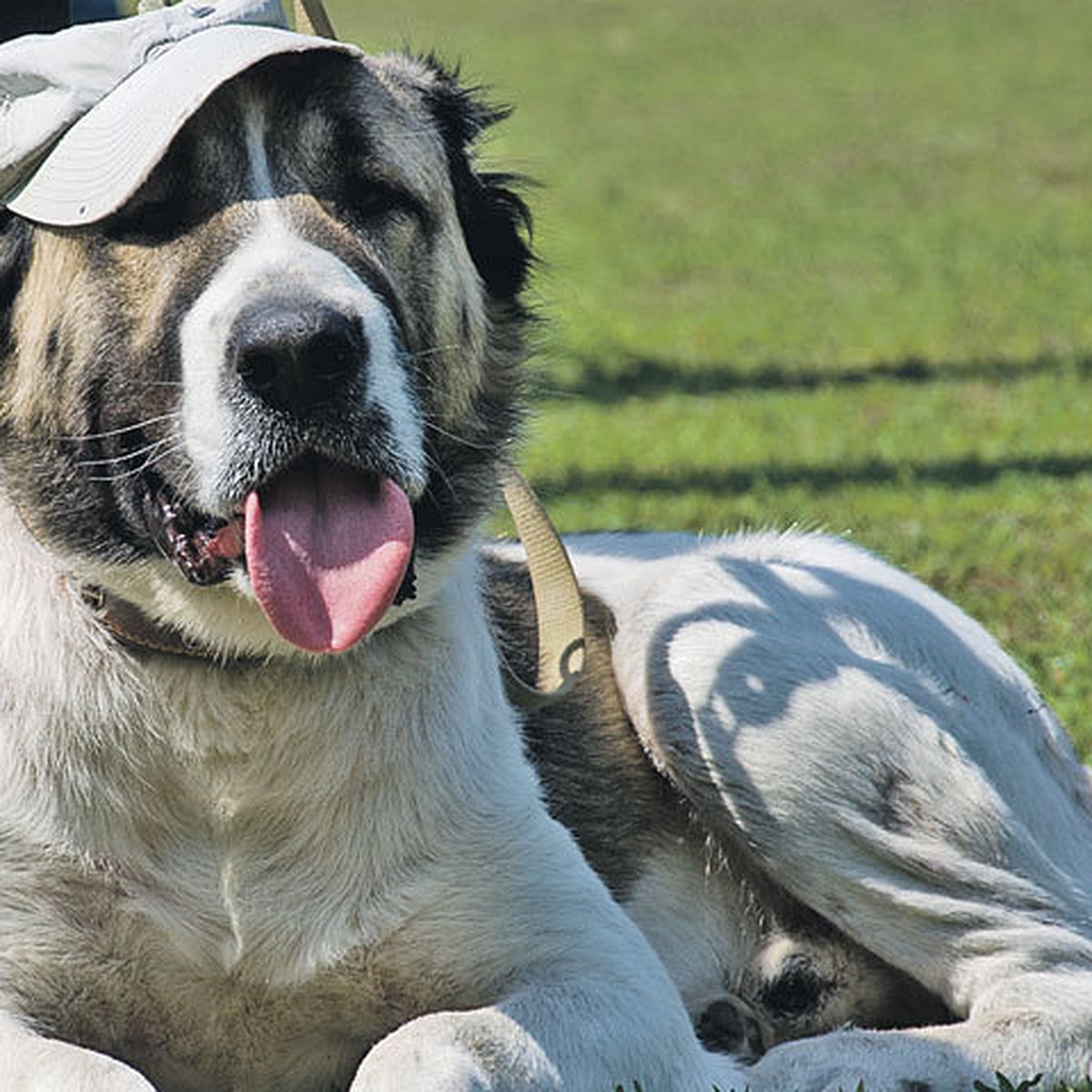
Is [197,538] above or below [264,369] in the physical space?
below

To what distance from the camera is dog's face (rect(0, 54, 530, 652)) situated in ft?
11.4

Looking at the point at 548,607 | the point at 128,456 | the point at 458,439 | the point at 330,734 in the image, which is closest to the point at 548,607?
the point at 548,607

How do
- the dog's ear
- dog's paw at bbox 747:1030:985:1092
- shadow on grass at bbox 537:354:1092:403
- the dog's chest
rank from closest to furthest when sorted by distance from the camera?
1. the dog's chest
2. the dog's ear
3. dog's paw at bbox 747:1030:985:1092
4. shadow on grass at bbox 537:354:1092:403

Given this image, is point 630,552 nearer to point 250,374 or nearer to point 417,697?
point 417,697

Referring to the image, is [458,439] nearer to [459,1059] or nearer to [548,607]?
[548,607]

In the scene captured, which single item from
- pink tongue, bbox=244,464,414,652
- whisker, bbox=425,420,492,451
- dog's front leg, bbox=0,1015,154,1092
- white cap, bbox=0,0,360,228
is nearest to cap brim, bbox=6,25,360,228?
white cap, bbox=0,0,360,228

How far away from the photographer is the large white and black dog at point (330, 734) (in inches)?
140

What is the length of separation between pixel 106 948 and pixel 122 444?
798 mm

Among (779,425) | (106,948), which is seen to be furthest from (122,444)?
Answer: (779,425)

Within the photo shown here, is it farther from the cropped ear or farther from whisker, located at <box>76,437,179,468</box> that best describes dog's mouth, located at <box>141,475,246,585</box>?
the cropped ear

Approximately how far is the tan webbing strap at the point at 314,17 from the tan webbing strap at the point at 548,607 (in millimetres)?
906

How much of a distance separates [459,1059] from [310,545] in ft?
2.63

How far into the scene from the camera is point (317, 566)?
3.54 meters

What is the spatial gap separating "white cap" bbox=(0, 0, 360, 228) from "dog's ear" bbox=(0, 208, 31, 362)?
11 centimetres
